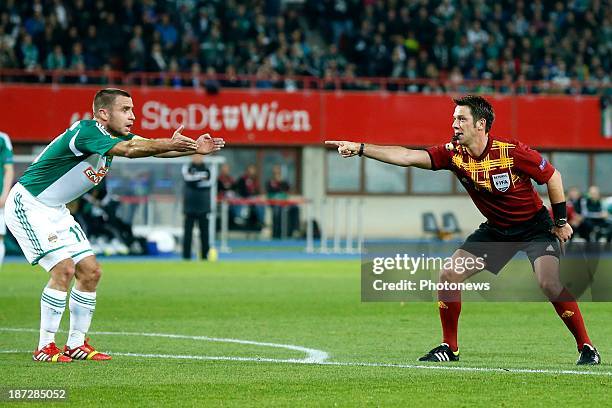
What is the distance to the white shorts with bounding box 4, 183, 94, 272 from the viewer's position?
33.1ft

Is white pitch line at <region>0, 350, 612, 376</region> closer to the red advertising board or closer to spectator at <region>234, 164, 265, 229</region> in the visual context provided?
spectator at <region>234, 164, 265, 229</region>

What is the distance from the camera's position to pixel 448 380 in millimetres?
8883

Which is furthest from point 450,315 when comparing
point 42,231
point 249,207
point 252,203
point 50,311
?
point 249,207

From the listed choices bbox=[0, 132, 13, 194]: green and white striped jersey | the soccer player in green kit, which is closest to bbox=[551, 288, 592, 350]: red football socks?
the soccer player in green kit

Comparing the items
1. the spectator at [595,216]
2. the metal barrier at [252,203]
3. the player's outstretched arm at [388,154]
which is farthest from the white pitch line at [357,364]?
the spectator at [595,216]

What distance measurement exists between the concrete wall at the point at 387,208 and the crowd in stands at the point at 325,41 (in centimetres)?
293

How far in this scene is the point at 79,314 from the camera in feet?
33.6

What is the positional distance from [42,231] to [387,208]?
95.4 ft

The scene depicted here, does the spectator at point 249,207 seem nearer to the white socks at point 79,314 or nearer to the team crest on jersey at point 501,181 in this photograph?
the white socks at point 79,314

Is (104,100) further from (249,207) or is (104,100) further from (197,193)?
(249,207)

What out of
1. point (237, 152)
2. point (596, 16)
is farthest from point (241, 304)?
point (596, 16)

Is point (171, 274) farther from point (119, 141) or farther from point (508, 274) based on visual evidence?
point (119, 141)

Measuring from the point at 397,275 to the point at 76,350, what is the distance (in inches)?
190

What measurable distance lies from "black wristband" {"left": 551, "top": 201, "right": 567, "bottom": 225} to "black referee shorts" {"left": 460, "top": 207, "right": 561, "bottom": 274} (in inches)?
7.8
